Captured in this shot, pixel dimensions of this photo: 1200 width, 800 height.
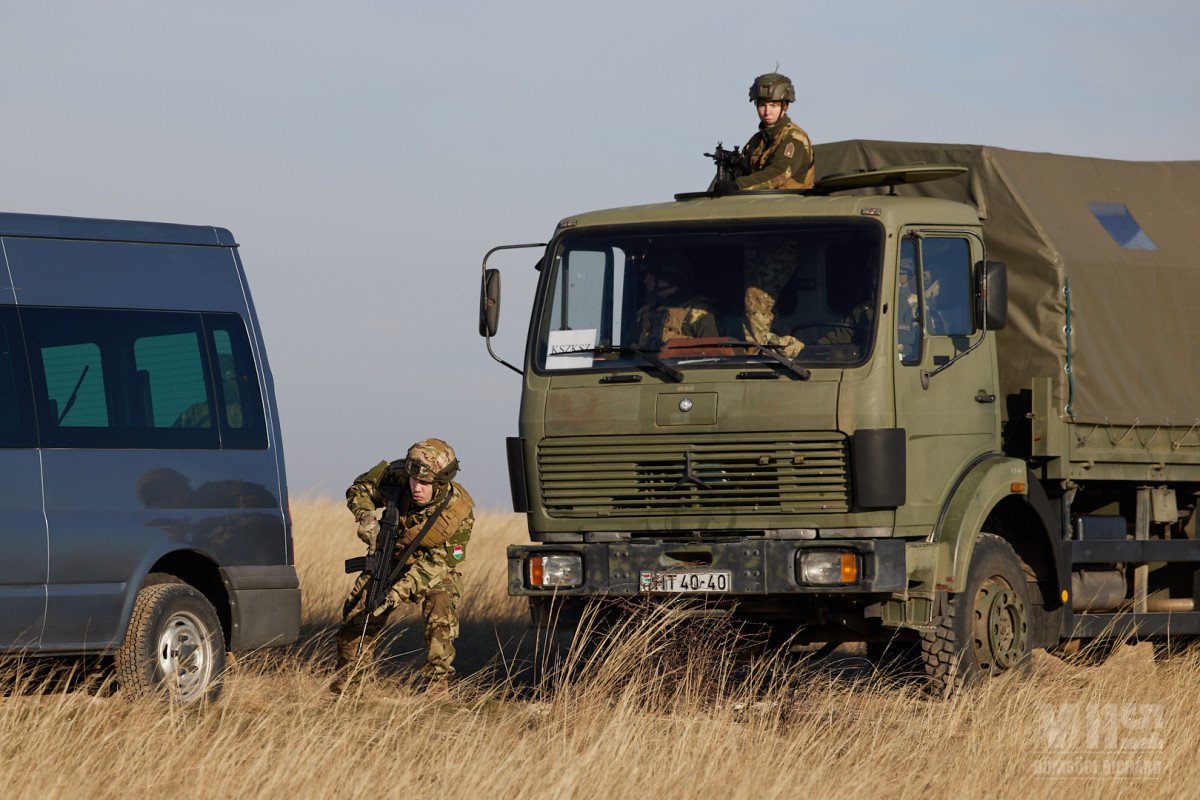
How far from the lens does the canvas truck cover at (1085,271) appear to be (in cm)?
1205

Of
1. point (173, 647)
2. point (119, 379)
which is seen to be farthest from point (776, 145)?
point (173, 647)

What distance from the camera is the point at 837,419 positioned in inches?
408

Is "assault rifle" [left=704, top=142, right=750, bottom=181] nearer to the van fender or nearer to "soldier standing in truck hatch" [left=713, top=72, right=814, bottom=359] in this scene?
"soldier standing in truck hatch" [left=713, top=72, right=814, bottom=359]

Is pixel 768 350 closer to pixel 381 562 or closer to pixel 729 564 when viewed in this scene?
pixel 729 564

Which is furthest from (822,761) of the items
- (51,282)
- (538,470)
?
(51,282)

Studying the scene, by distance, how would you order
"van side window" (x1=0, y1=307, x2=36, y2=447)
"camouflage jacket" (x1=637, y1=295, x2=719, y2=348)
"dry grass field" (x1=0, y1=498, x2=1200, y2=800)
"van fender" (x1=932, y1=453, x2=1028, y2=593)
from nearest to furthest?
"dry grass field" (x1=0, y1=498, x2=1200, y2=800) < "van side window" (x1=0, y1=307, x2=36, y2=447) < "van fender" (x1=932, y1=453, x2=1028, y2=593) < "camouflage jacket" (x1=637, y1=295, x2=719, y2=348)

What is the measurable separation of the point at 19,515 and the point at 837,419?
427 centimetres

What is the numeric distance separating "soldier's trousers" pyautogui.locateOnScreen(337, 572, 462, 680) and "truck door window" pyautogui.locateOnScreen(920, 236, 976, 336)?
10.7 feet

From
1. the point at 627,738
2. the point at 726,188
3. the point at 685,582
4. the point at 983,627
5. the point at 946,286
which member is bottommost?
the point at 983,627

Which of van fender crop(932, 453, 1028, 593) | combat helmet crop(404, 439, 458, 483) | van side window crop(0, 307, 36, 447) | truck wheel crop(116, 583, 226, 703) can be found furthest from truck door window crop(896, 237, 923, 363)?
van side window crop(0, 307, 36, 447)

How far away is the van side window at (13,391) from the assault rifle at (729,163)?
173 inches

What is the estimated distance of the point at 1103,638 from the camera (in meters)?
12.8

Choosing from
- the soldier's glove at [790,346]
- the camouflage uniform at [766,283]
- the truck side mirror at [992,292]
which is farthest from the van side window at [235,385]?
the truck side mirror at [992,292]

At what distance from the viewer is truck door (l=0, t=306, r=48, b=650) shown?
30.9 ft
